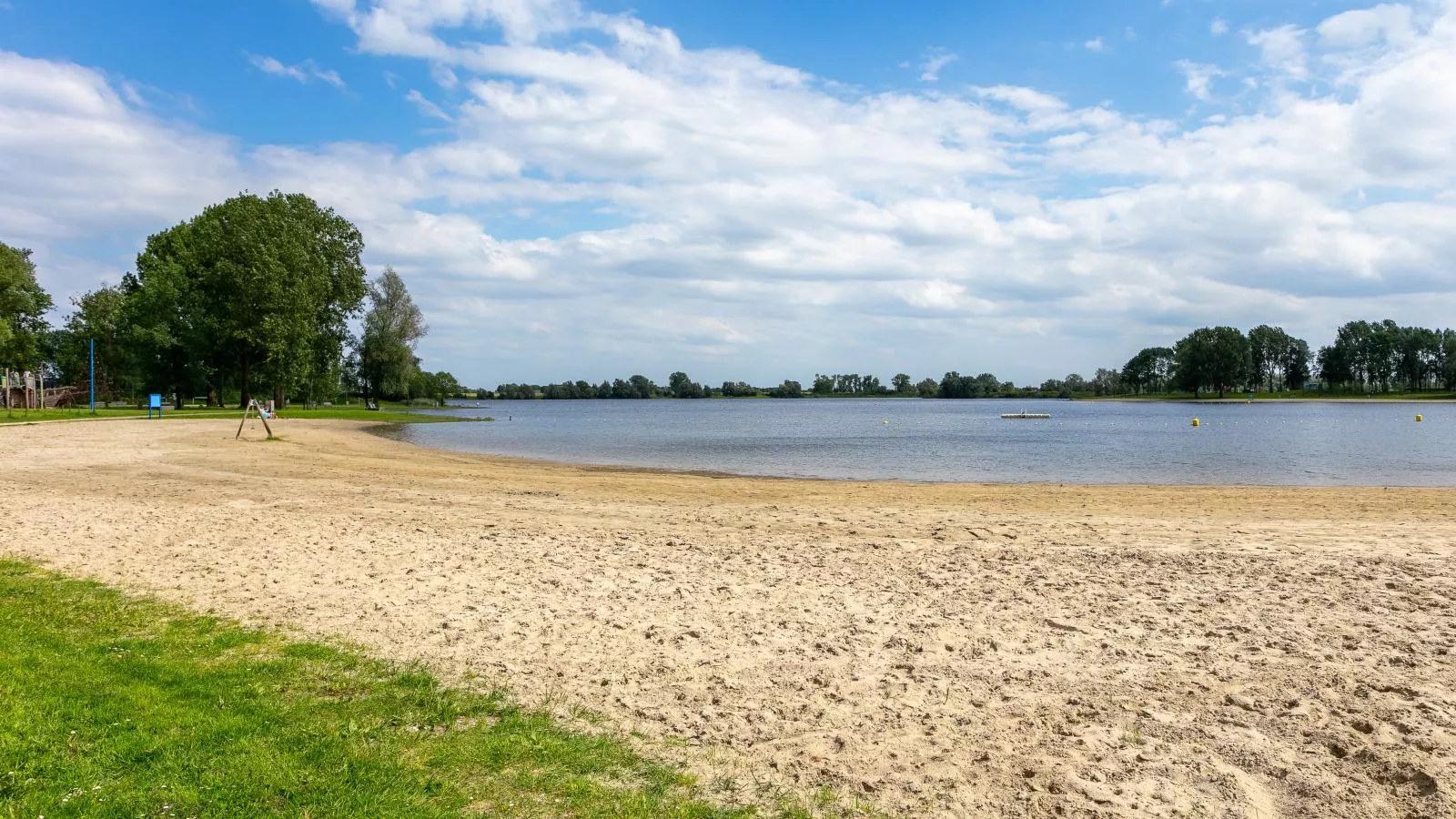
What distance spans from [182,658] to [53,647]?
0.99 meters

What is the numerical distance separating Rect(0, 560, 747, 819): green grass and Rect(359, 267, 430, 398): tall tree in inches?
3179

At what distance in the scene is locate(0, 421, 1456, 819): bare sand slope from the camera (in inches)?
195

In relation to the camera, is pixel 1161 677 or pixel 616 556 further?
pixel 616 556

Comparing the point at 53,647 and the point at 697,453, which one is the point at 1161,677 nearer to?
the point at 53,647

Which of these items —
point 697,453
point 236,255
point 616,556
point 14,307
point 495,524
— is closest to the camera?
point 616,556

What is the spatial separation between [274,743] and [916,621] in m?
5.38

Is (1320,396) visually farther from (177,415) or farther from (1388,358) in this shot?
(177,415)

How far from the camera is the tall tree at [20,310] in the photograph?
167ft

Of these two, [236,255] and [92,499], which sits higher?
[236,255]

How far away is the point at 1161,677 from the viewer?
6.35 m

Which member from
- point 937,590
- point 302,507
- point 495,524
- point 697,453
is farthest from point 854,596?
point 697,453

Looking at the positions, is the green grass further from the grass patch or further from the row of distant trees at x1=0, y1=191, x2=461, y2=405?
the row of distant trees at x1=0, y1=191, x2=461, y2=405

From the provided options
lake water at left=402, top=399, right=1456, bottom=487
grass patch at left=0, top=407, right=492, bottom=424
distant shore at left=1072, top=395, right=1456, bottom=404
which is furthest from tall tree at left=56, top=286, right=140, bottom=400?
distant shore at left=1072, top=395, right=1456, bottom=404

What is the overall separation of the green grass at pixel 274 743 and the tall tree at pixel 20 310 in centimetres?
5367
